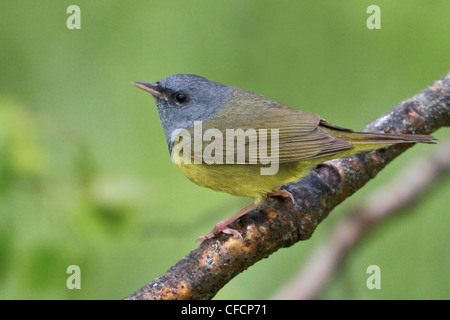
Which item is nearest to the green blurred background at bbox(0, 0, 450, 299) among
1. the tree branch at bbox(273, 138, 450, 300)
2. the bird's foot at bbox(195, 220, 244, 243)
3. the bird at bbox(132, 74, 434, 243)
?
the tree branch at bbox(273, 138, 450, 300)

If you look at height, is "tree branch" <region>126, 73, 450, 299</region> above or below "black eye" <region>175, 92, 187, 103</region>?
below

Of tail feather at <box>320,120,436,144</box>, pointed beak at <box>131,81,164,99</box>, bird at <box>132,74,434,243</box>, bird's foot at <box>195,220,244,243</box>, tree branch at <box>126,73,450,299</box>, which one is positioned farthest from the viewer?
pointed beak at <box>131,81,164,99</box>

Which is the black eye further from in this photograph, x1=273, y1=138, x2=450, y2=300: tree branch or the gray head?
x1=273, y1=138, x2=450, y2=300: tree branch

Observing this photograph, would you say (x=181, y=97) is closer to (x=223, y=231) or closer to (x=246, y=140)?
(x=246, y=140)

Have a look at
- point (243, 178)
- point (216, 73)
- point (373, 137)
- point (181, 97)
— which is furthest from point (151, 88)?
point (373, 137)

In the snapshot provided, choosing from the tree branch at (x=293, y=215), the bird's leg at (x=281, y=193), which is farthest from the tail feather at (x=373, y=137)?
the bird's leg at (x=281, y=193)
